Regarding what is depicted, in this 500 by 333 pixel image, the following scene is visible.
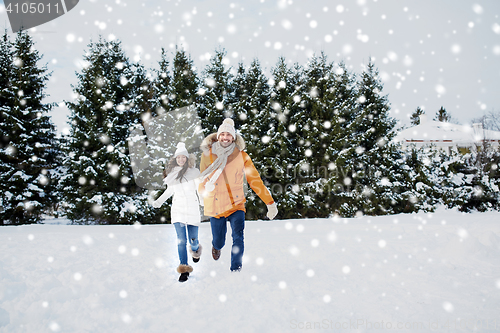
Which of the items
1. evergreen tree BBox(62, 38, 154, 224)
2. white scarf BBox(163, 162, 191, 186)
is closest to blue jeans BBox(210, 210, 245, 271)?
white scarf BBox(163, 162, 191, 186)

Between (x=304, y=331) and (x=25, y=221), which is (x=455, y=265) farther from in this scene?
(x=25, y=221)

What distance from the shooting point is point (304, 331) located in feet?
7.14

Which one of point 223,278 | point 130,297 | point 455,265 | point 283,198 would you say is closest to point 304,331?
point 223,278

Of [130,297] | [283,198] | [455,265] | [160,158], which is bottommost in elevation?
[283,198]

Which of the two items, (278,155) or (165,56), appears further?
(165,56)

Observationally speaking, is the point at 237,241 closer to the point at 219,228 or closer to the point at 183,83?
the point at 219,228

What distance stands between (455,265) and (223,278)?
3.06 m

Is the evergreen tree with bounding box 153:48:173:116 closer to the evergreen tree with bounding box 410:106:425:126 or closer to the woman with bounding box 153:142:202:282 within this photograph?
the woman with bounding box 153:142:202:282

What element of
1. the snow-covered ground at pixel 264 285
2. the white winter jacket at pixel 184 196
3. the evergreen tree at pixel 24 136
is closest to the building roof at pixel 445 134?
the snow-covered ground at pixel 264 285

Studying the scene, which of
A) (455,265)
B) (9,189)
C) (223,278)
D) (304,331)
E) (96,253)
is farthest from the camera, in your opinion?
(9,189)

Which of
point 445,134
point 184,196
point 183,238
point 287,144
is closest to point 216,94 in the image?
point 287,144

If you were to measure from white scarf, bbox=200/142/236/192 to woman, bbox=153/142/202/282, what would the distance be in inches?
10.4

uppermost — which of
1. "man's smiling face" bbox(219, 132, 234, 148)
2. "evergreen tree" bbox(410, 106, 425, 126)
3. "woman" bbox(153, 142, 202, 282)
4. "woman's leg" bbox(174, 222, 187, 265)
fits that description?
"evergreen tree" bbox(410, 106, 425, 126)

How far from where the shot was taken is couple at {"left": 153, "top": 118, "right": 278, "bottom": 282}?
146 inches
